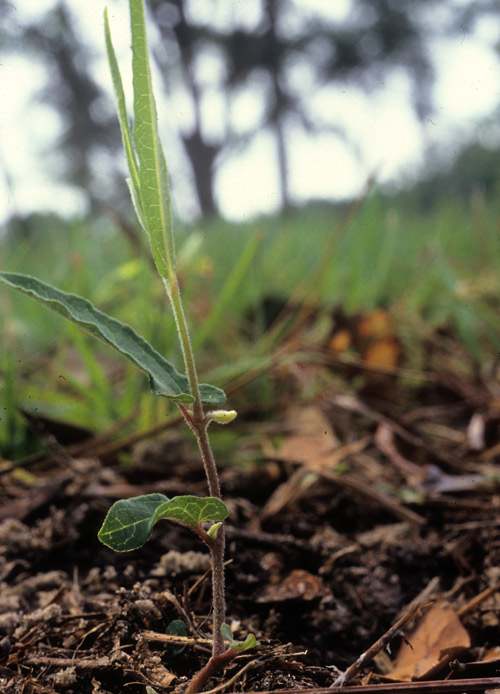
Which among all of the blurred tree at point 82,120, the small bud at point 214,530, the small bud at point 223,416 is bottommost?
the small bud at point 214,530

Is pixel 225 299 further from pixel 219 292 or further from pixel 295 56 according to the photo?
pixel 295 56

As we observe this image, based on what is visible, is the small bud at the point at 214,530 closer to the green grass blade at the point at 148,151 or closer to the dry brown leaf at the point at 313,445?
the green grass blade at the point at 148,151

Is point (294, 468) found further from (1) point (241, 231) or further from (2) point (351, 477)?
(1) point (241, 231)

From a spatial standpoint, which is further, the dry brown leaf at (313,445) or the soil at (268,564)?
the dry brown leaf at (313,445)

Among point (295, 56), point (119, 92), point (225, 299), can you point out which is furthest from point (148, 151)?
point (295, 56)

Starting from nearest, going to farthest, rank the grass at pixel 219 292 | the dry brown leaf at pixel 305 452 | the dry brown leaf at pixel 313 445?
the dry brown leaf at pixel 305 452 → the dry brown leaf at pixel 313 445 → the grass at pixel 219 292

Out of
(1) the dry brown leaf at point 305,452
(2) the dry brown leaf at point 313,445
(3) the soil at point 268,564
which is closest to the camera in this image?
(3) the soil at point 268,564

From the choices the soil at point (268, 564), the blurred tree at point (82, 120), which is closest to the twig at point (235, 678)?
the soil at point (268, 564)

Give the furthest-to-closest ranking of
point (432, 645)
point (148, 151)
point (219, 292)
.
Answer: point (219, 292) < point (432, 645) < point (148, 151)
